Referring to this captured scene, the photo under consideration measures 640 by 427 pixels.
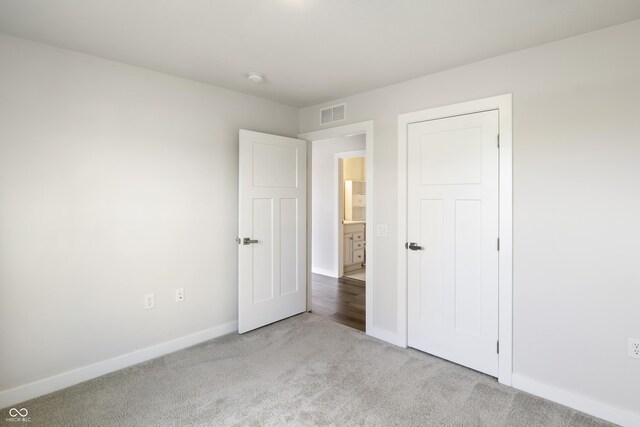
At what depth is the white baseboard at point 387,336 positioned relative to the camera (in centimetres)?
298

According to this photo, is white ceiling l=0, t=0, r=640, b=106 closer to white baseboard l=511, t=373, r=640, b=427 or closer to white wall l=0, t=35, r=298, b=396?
white wall l=0, t=35, r=298, b=396

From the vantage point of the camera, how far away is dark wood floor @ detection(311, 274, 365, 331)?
12.2ft

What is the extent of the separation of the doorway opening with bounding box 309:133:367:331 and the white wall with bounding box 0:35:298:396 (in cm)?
225

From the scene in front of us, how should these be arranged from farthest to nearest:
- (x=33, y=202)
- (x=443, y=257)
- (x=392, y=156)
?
(x=392, y=156) → (x=443, y=257) → (x=33, y=202)

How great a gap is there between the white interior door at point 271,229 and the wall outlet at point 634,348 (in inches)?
108

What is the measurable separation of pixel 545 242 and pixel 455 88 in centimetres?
134

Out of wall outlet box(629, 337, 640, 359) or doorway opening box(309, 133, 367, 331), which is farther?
doorway opening box(309, 133, 367, 331)

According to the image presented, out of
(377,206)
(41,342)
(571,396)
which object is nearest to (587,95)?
(377,206)

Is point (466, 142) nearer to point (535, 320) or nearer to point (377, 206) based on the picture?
point (377, 206)

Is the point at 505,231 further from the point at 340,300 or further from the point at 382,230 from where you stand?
the point at 340,300

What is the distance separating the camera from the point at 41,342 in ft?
7.36

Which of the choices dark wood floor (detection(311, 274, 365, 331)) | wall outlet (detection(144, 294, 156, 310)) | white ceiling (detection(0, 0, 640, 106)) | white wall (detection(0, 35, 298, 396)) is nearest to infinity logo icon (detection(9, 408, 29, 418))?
white wall (detection(0, 35, 298, 396))

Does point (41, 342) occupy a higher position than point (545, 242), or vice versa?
point (545, 242)

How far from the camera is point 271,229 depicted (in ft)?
11.3
